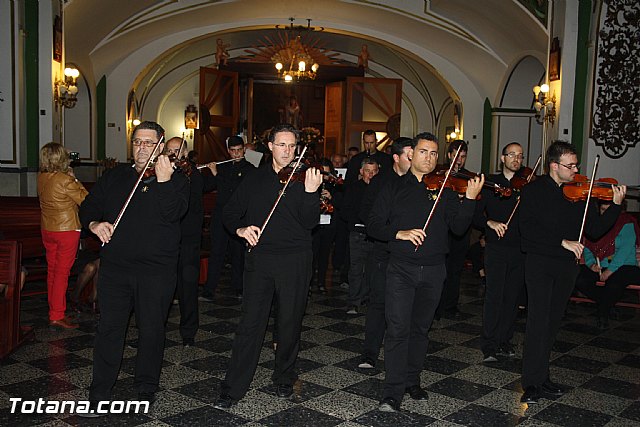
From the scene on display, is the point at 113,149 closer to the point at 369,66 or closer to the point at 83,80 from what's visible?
the point at 83,80

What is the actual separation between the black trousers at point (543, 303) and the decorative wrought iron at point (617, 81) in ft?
22.9

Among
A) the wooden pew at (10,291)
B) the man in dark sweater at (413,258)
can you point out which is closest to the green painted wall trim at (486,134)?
the man in dark sweater at (413,258)

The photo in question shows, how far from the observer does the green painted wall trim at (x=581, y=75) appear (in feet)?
35.2

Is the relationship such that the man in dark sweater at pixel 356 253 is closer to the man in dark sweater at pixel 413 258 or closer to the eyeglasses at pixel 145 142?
the man in dark sweater at pixel 413 258

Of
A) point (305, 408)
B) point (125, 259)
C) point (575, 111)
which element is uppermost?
point (575, 111)

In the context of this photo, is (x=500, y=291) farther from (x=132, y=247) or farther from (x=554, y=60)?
(x=554, y=60)

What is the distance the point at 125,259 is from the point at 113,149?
48.8 ft

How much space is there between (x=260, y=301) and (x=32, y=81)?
8362 mm

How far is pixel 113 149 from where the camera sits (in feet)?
59.3

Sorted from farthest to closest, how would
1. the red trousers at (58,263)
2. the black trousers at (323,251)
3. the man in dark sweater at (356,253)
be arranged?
the black trousers at (323,251) < the man in dark sweater at (356,253) < the red trousers at (58,263)

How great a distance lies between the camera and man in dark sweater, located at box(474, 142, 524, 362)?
525 centimetres

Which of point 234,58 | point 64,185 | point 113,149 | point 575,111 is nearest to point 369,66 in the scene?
point 234,58

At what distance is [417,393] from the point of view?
14.5ft

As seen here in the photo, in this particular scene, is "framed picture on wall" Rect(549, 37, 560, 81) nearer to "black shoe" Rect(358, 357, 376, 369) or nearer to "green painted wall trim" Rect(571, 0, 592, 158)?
"green painted wall trim" Rect(571, 0, 592, 158)
